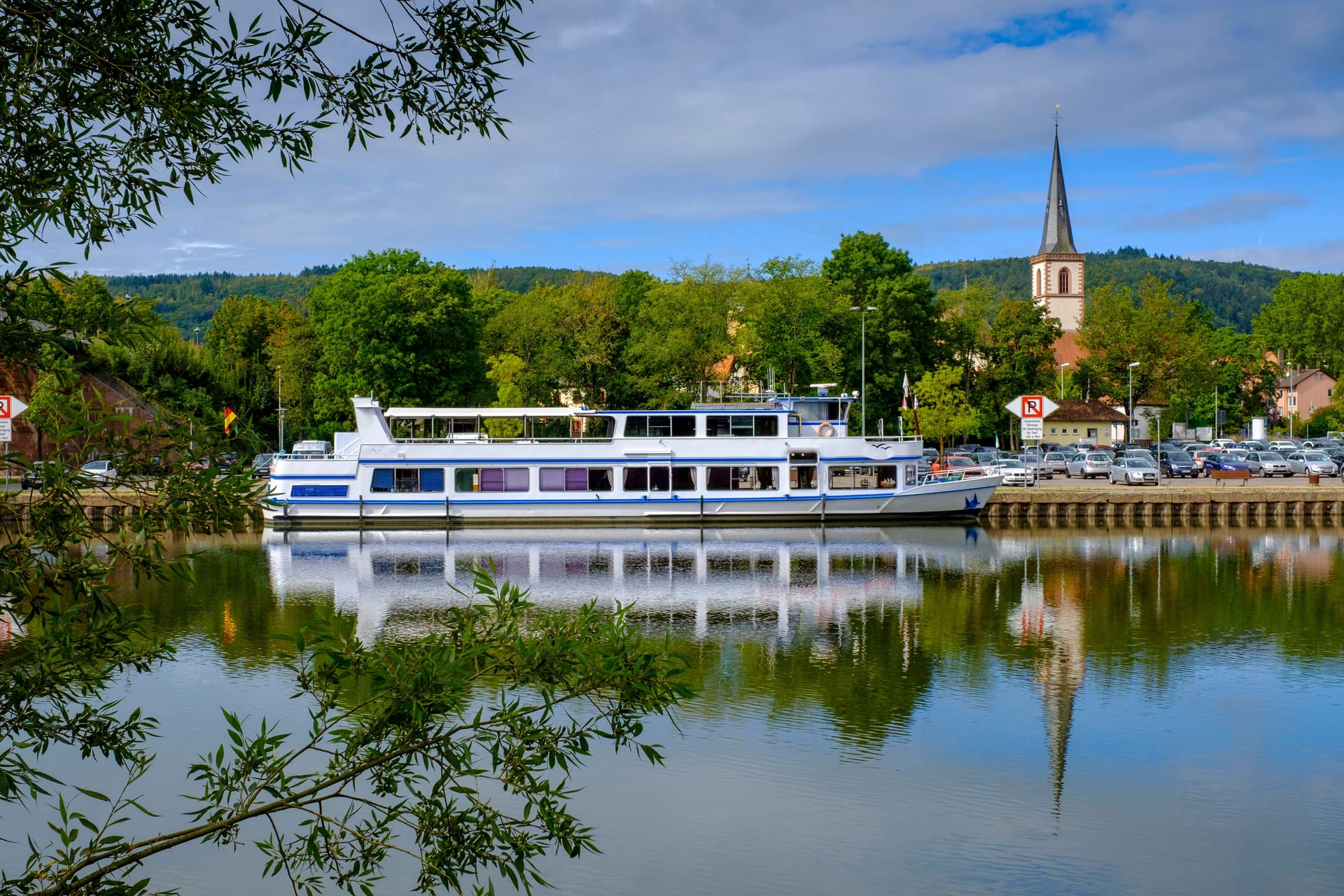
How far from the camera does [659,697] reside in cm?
644

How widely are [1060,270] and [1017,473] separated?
8225 cm

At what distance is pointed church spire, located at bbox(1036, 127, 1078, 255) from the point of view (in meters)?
125

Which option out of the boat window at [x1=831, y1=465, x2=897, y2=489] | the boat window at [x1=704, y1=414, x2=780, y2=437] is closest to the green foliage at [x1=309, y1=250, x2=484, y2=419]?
the boat window at [x1=704, y1=414, x2=780, y2=437]

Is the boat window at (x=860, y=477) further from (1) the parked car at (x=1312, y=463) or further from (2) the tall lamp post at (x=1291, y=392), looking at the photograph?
(2) the tall lamp post at (x=1291, y=392)

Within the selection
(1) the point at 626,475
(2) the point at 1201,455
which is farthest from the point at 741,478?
(2) the point at 1201,455

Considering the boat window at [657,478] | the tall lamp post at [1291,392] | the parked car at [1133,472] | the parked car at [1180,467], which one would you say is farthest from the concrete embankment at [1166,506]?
the tall lamp post at [1291,392]

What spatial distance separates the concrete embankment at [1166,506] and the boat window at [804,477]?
8091 millimetres

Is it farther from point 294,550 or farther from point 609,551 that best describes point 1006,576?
point 294,550

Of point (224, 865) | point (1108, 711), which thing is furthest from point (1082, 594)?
point (224, 865)

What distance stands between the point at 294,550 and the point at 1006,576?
22006 millimetres

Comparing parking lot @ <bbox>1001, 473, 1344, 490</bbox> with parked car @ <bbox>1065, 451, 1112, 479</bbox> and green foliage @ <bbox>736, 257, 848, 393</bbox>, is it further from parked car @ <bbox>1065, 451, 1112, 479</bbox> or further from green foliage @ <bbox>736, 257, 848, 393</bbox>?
green foliage @ <bbox>736, 257, 848, 393</bbox>

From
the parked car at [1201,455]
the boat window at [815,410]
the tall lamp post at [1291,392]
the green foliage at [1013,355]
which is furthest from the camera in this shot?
the tall lamp post at [1291,392]

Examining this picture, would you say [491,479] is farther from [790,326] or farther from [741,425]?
[790,326]

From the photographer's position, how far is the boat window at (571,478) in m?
43.9
